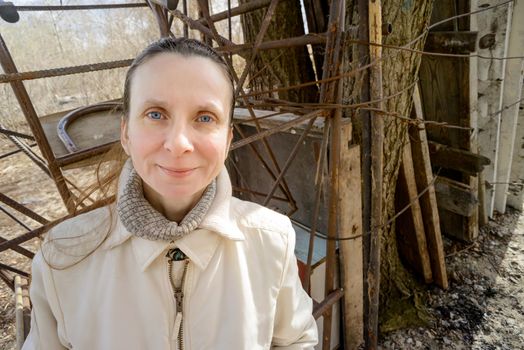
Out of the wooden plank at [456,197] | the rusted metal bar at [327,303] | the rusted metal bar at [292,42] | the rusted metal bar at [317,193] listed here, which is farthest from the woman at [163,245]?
the wooden plank at [456,197]

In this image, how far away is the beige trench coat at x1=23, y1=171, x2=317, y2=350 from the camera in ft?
3.15

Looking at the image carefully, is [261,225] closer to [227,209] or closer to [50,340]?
[227,209]

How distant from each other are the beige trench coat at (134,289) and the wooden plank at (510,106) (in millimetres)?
3366

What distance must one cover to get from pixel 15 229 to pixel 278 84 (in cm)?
432

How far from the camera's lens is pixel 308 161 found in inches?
93.1

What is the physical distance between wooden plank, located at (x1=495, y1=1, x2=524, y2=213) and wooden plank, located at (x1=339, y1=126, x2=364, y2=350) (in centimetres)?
223

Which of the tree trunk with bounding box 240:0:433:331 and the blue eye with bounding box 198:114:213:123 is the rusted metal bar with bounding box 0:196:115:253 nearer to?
the blue eye with bounding box 198:114:213:123

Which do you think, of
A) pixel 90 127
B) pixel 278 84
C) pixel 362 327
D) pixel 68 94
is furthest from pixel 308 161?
pixel 68 94

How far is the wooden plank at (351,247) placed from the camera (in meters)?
2.03

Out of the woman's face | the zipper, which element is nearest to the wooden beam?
the woman's face

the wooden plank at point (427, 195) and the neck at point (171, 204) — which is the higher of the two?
the neck at point (171, 204)

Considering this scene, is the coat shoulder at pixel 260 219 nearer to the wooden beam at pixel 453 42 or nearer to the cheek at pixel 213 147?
the cheek at pixel 213 147

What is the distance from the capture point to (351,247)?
87.1 inches

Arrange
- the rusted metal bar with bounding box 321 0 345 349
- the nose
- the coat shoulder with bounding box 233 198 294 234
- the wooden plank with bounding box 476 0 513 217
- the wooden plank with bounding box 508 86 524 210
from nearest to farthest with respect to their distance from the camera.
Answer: the nose → the coat shoulder with bounding box 233 198 294 234 → the rusted metal bar with bounding box 321 0 345 349 → the wooden plank with bounding box 476 0 513 217 → the wooden plank with bounding box 508 86 524 210
